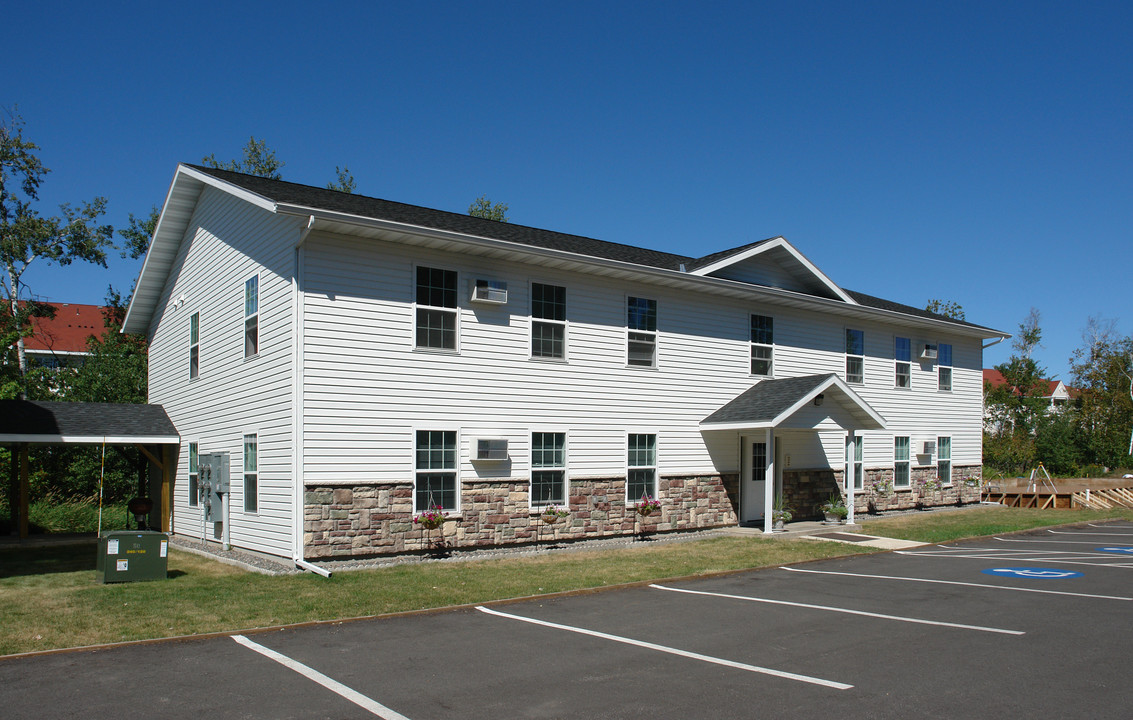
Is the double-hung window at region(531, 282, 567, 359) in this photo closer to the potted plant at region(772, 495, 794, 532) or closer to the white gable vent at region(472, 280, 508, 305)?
the white gable vent at region(472, 280, 508, 305)

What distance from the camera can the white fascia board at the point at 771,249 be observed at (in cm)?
1875

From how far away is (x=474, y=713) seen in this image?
6.15 meters

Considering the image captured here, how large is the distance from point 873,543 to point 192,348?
51.5ft

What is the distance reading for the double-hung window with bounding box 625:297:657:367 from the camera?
57.5 feet

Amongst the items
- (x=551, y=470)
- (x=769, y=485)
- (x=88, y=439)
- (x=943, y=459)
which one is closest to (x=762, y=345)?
(x=769, y=485)

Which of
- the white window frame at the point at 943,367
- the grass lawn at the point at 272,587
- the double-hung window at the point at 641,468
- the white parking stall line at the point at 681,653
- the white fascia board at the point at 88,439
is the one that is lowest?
the grass lawn at the point at 272,587

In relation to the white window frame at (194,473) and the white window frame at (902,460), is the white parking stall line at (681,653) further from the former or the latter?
the white window frame at (902,460)

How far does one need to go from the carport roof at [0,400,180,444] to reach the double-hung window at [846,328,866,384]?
17123 mm

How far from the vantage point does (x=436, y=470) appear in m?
14.5

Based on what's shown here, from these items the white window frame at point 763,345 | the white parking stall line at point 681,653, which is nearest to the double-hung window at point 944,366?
the white window frame at point 763,345

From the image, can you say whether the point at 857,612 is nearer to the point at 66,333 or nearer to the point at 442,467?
the point at 442,467

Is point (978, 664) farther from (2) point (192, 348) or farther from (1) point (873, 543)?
(2) point (192, 348)

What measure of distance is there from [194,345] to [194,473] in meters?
2.94

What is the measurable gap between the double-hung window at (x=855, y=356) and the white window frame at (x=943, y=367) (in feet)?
12.3
